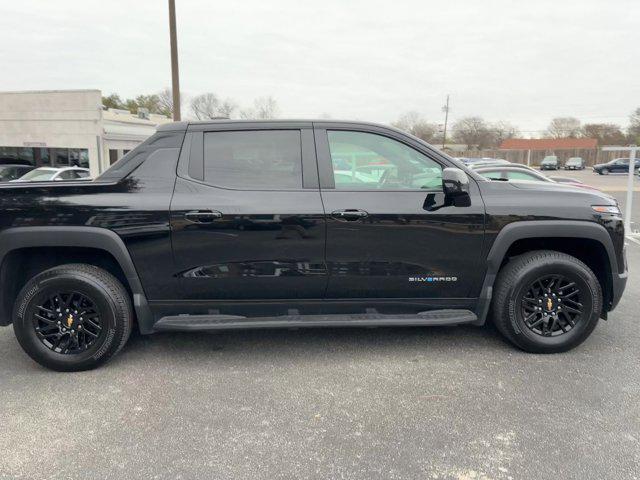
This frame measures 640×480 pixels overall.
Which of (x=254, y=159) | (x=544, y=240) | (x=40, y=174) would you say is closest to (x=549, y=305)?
(x=544, y=240)

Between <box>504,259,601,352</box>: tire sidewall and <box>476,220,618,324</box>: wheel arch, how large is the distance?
0.59 feet

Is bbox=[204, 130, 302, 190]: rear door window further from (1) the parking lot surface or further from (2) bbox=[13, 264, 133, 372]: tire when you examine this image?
(1) the parking lot surface

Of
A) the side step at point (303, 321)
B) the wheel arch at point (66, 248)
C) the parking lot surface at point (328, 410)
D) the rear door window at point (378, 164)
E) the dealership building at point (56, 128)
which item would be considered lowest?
the parking lot surface at point (328, 410)

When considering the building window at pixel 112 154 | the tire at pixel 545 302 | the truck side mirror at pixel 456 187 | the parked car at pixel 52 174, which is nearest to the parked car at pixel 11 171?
the parked car at pixel 52 174

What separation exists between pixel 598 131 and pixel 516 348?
82.8 m

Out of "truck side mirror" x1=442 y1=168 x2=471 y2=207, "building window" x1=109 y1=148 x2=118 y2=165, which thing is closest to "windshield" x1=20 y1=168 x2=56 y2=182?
"building window" x1=109 y1=148 x2=118 y2=165

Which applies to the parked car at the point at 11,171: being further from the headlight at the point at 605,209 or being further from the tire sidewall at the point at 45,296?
the headlight at the point at 605,209

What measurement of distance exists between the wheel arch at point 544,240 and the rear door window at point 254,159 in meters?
1.57

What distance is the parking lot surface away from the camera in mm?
2404

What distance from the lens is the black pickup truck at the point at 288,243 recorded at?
3320mm

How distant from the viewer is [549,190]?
3.59m

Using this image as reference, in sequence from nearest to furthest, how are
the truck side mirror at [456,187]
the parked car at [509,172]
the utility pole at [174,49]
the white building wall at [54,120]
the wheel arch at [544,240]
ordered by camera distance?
the truck side mirror at [456,187]
the wheel arch at [544,240]
the parked car at [509,172]
the utility pole at [174,49]
the white building wall at [54,120]

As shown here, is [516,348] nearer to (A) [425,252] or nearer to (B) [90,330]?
(A) [425,252]

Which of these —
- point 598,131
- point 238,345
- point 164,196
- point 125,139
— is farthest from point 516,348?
point 598,131
